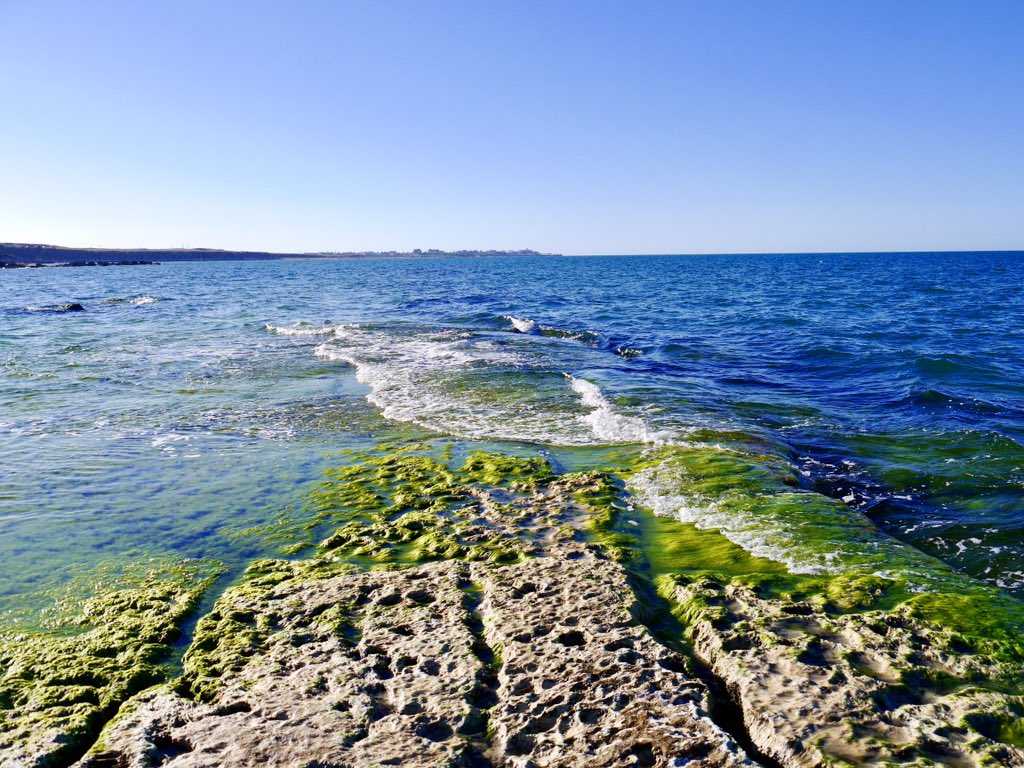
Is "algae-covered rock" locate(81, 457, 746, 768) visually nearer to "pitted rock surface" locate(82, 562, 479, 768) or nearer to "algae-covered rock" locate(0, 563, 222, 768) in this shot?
"pitted rock surface" locate(82, 562, 479, 768)

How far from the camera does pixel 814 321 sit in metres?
32.2

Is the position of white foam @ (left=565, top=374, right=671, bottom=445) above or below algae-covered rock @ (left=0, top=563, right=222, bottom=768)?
above

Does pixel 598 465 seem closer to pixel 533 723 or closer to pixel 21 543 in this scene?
pixel 533 723

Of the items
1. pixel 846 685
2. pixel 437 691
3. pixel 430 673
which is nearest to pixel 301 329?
pixel 430 673

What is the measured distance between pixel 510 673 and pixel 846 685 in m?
2.55

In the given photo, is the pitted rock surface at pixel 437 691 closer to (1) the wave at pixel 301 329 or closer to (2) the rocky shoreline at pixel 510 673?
(2) the rocky shoreline at pixel 510 673

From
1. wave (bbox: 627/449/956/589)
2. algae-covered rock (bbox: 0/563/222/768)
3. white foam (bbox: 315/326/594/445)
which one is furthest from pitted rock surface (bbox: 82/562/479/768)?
white foam (bbox: 315/326/594/445)

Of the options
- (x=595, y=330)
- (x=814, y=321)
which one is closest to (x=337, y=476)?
(x=595, y=330)

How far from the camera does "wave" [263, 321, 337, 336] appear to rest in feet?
95.2

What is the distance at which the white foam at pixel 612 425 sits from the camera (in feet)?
40.9

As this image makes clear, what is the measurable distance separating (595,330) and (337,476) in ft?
71.8

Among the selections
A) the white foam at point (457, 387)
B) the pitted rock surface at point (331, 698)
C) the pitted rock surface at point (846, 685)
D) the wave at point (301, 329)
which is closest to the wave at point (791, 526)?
the pitted rock surface at point (846, 685)

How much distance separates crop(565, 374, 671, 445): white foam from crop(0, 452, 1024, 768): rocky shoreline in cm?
522

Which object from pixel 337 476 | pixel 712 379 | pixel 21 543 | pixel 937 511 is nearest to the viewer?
pixel 21 543
